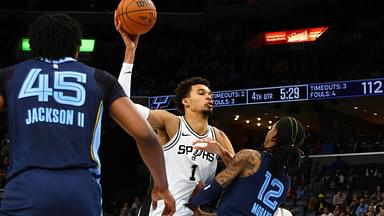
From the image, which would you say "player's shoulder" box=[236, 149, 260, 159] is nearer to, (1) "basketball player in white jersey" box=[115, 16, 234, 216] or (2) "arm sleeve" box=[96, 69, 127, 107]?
(1) "basketball player in white jersey" box=[115, 16, 234, 216]

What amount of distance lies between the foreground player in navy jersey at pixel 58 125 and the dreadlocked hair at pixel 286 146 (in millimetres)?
1807

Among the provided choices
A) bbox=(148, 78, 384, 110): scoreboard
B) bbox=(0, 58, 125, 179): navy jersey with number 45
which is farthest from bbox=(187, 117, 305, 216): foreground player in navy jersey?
bbox=(148, 78, 384, 110): scoreboard

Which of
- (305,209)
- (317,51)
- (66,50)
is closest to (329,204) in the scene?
(305,209)

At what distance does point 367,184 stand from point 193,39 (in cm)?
1421

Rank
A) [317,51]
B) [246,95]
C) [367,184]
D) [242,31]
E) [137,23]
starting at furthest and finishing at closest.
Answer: [242,31], [317,51], [246,95], [367,184], [137,23]

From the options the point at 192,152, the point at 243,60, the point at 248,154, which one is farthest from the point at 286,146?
the point at 243,60

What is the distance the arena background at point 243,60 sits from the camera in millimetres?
22812

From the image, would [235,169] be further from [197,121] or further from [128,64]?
[197,121]

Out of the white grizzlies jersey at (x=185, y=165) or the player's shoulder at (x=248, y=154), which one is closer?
the player's shoulder at (x=248, y=154)

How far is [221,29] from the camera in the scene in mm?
28703

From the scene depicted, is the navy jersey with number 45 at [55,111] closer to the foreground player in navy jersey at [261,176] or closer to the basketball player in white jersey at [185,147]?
the foreground player in navy jersey at [261,176]

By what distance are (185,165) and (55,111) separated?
2910 millimetres

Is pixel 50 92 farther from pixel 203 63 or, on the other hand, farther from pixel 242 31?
pixel 242 31

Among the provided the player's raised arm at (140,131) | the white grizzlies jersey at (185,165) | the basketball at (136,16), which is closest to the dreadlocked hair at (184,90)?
the white grizzlies jersey at (185,165)
